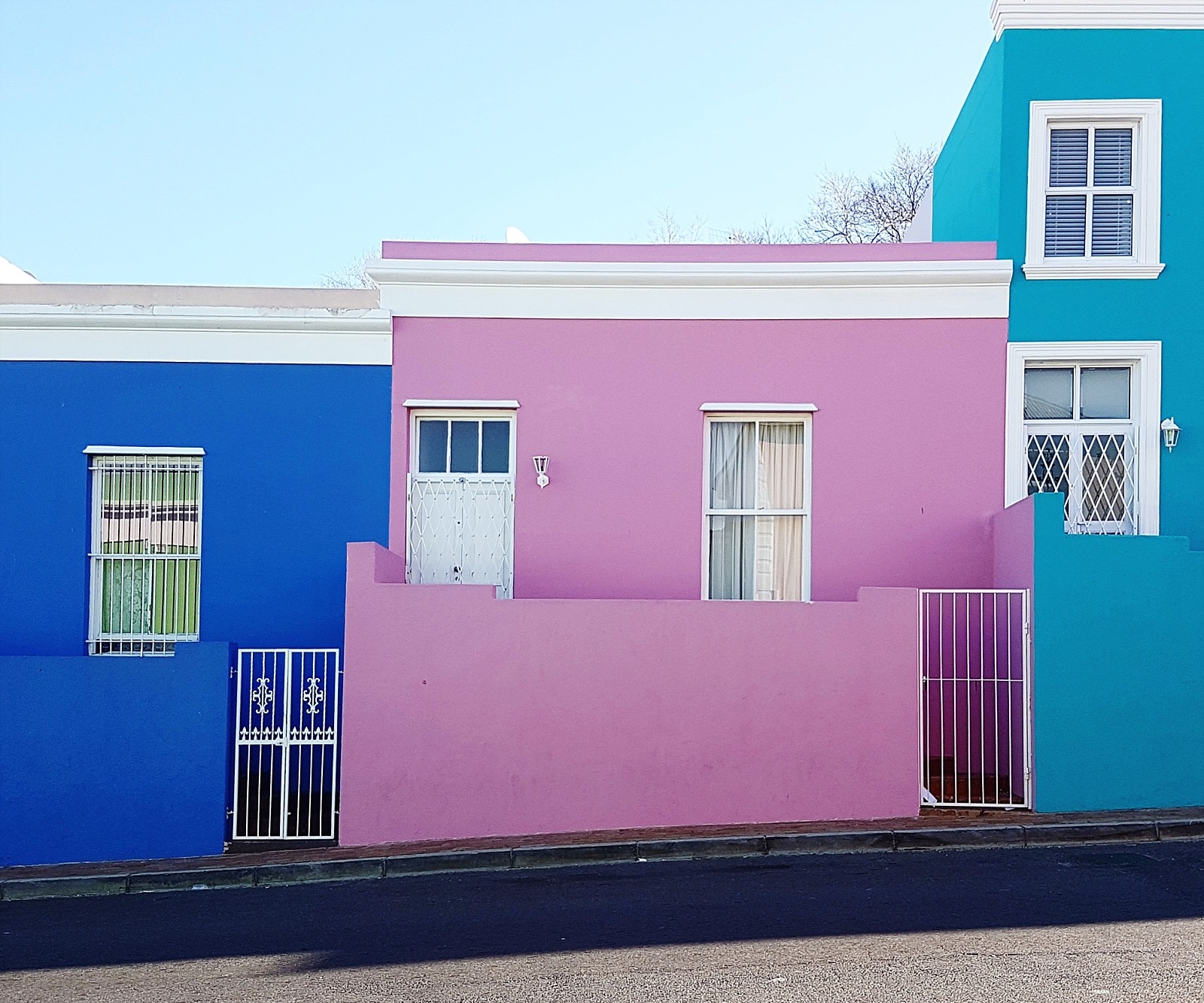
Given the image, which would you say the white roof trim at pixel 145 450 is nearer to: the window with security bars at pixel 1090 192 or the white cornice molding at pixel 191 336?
the white cornice molding at pixel 191 336

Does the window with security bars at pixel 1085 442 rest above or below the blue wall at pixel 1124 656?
above

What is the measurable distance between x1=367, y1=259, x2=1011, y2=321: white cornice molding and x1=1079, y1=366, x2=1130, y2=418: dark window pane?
3.37ft

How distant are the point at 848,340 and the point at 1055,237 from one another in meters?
2.16

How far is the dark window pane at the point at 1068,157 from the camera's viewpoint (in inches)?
460

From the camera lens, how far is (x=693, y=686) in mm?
9703

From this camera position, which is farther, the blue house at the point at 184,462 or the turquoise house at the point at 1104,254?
the blue house at the point at 184,462

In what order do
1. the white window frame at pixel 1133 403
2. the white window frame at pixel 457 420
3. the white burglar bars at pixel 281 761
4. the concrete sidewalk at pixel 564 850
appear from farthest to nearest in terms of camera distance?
the white window frame at pixel 457 420 < the white window frame at pixel 1133 403 < the white burglar bars at pixel 281 761 < the concrete sidewalk at pixel 564 850

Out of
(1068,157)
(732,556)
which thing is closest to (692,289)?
(732,556)

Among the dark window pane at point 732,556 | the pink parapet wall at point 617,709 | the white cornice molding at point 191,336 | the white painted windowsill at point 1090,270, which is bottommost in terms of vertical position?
the pink parapet wall at point 617,709

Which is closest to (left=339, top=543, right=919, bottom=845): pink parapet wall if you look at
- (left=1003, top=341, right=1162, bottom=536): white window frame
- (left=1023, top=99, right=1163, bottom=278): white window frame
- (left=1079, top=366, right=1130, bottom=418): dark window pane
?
(left=1003, top=341, right=1162, bottom=536): white window frame

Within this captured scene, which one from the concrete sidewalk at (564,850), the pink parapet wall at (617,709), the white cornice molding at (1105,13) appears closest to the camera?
the concrete sidewalk at (564,850)

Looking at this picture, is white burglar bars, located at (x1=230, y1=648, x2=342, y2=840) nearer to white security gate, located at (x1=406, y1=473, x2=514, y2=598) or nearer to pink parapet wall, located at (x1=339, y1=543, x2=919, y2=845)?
pink parapet wall, located at (x1=339, y1=543, x2=919, y2=845)

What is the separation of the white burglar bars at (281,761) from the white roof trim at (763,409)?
412 cm

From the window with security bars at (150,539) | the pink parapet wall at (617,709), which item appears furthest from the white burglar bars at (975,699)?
the window with security bars at (150,539)
